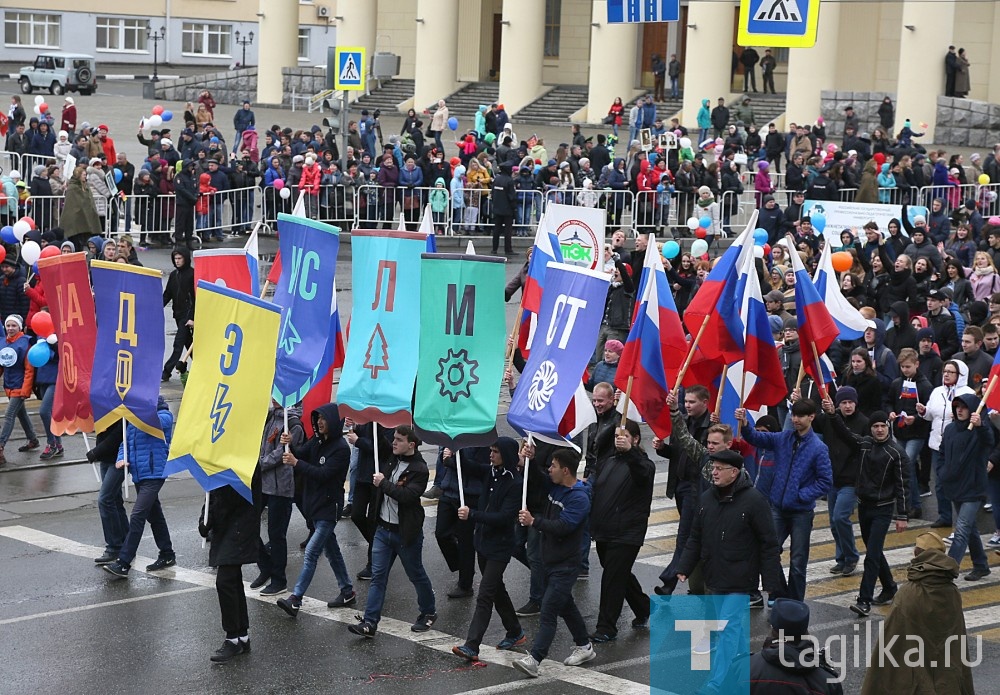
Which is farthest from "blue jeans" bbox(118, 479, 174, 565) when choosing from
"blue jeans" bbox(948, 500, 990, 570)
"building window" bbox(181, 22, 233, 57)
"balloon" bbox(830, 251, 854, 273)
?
"building window" bbox(181, 22, 233, 57)

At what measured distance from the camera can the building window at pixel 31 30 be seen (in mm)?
74812

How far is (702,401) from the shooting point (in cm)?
1212

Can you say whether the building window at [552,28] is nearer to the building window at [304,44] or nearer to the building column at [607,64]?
the building column at [607,64]

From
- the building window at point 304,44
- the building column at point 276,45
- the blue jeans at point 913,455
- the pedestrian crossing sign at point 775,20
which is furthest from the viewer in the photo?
the building window at point 304,44

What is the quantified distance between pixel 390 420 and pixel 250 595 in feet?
5.73

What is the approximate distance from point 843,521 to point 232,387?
16.0ft

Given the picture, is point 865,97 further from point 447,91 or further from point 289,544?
point 289,544

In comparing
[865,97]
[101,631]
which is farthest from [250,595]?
[865,97]

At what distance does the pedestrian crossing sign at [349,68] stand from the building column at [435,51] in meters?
25.7

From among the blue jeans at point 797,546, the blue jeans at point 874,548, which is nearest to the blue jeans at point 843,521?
the blue jeans at point 874,548

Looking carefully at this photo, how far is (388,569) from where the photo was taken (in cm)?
1100

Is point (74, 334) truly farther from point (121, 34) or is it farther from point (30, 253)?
point (121, 34)

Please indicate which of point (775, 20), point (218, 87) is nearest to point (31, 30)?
point (218, 87)

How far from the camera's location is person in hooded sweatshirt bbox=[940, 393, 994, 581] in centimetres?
1262
